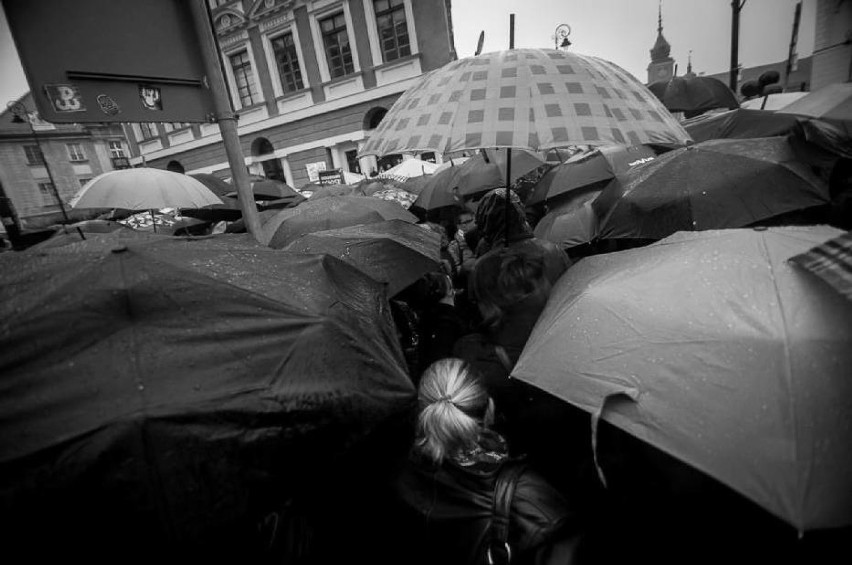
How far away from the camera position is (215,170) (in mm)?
22062

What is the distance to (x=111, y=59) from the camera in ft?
5.89

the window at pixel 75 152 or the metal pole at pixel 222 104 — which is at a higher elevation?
the window at pixel 75 152

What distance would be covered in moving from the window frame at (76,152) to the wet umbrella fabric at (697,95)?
50.9 metres

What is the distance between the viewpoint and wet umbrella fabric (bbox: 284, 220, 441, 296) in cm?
254

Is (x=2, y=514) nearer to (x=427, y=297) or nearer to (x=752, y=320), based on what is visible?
(x=752, y=320)

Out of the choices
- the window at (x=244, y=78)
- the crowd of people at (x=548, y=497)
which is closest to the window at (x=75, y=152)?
the window at (x=244, y=78)

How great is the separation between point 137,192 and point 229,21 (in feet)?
66.5

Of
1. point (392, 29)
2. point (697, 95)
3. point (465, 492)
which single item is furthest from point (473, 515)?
point (392, 29)

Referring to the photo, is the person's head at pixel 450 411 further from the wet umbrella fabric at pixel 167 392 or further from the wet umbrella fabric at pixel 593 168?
the wet umbrella fabric at pixel 593 168

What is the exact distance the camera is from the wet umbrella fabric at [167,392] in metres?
0.94

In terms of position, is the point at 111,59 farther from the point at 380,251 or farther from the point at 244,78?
the point at 244,78

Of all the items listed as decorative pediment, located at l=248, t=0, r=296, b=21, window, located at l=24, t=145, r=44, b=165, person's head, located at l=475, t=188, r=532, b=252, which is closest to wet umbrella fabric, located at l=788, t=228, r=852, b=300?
person's head, located at l=475, t=188, r=532, b=252

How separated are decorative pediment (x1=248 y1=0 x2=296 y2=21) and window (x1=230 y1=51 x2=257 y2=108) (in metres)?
1.93

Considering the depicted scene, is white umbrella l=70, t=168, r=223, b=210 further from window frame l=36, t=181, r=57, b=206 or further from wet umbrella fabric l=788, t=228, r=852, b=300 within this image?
window frame l=36, t=181, r=57, b=206
